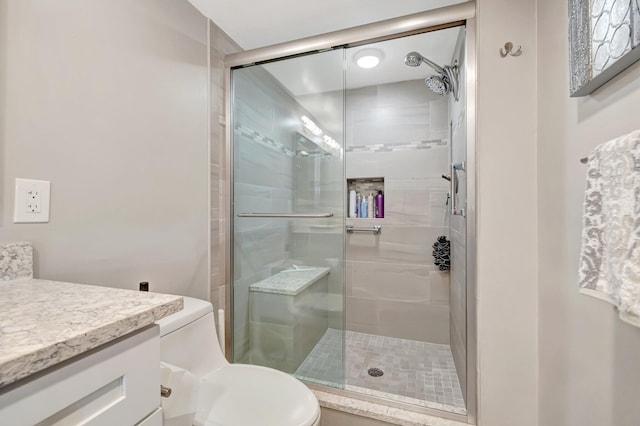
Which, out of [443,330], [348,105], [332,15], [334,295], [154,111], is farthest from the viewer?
[348,105]

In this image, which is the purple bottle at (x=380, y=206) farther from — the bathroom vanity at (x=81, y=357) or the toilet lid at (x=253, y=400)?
the bathroom vanity at (x=81, y=357)

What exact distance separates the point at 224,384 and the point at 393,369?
119 centimetres

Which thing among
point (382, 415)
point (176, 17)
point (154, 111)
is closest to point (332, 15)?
point (176, 17)

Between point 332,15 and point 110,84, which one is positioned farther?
point 332,15

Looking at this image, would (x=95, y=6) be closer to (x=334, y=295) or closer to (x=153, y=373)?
(x=153, y=373)

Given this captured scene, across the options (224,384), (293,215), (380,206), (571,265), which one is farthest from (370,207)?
(224,384)

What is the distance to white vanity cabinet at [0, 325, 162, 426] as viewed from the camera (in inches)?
14.1

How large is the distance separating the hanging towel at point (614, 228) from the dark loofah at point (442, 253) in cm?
150

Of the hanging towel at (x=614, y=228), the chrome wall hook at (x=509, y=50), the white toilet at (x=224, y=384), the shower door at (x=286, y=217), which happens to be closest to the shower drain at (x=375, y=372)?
the shower door at (x=286, y=217)

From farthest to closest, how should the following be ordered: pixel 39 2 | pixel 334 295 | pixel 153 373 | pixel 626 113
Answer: pixel 334 295
pixel 39 2
pixel 626 113
pixel 153 373

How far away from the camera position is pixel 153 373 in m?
0.54

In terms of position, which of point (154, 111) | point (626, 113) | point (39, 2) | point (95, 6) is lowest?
point (626, 113)

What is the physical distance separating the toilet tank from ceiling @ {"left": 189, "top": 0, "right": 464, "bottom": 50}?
153 cm

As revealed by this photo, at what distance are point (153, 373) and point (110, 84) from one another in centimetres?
108
